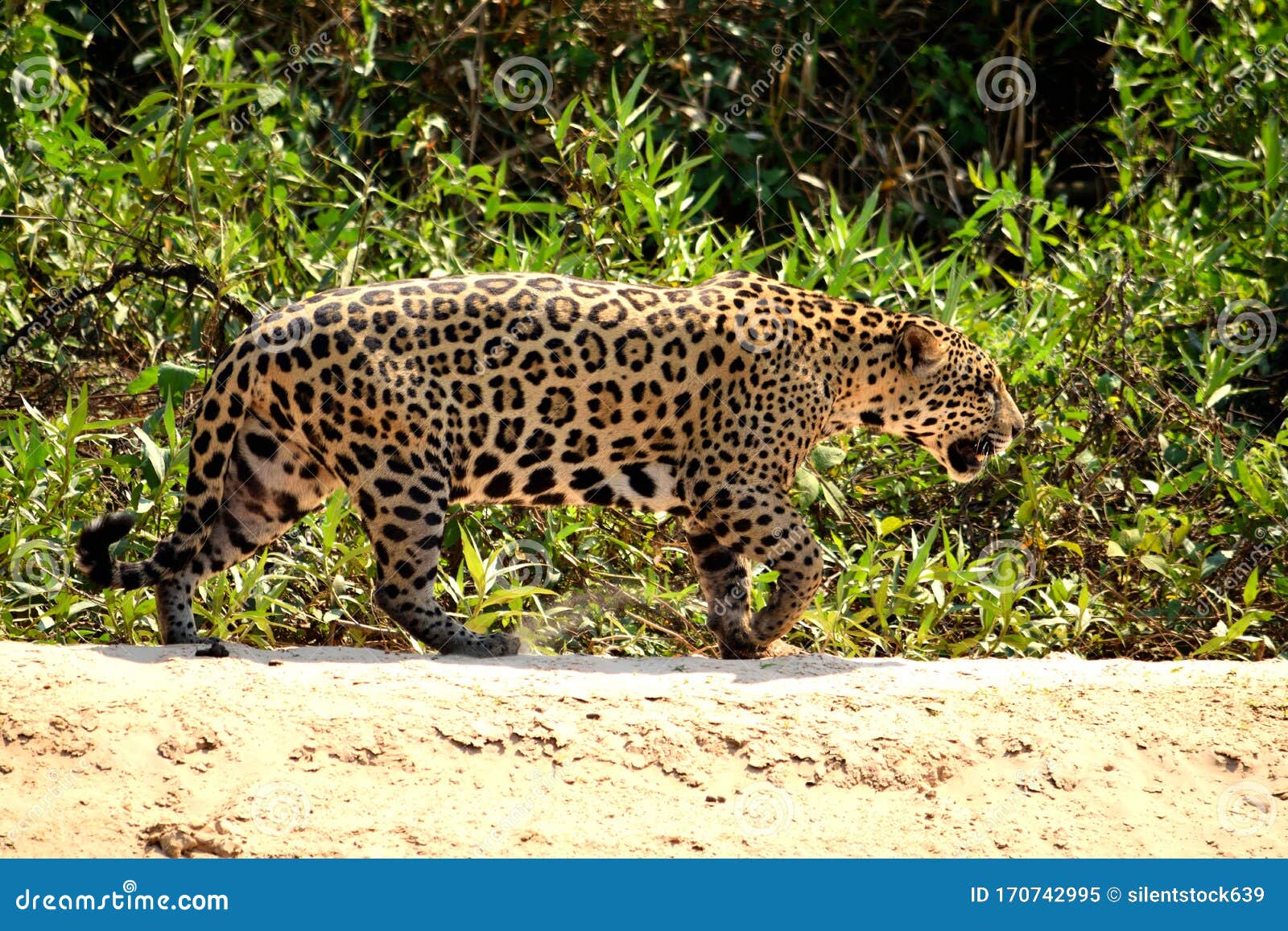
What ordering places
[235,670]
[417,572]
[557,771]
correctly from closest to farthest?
[557,771] < [235,670] < [417,572]

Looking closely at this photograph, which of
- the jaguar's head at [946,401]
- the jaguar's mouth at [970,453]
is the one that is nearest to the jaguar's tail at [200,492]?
the jaguar's head at [946,401]

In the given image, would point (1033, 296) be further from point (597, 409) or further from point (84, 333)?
point (84, 333)

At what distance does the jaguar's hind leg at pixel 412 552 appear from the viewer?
596 cm

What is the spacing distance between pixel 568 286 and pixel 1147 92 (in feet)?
14.1

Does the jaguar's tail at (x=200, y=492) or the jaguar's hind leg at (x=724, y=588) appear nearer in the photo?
the jaguar's tail at (x=200, y=492)

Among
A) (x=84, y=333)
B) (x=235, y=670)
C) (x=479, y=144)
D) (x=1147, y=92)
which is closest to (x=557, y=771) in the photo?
(x=235, y=670)

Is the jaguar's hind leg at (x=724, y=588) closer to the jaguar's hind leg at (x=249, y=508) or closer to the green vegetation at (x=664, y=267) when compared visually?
the green vegetation at (x=664, y=267)

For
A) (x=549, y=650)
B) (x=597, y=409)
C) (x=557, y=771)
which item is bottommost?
(x=549, y=650)

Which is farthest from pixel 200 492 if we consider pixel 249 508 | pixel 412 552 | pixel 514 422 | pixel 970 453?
pixel 970 453

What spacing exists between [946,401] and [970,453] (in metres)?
0.29

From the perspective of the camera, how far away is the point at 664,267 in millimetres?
8562

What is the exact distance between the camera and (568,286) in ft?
21.0

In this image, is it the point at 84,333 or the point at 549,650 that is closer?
the point at 549,650

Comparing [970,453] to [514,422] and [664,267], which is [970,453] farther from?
[664,267]
